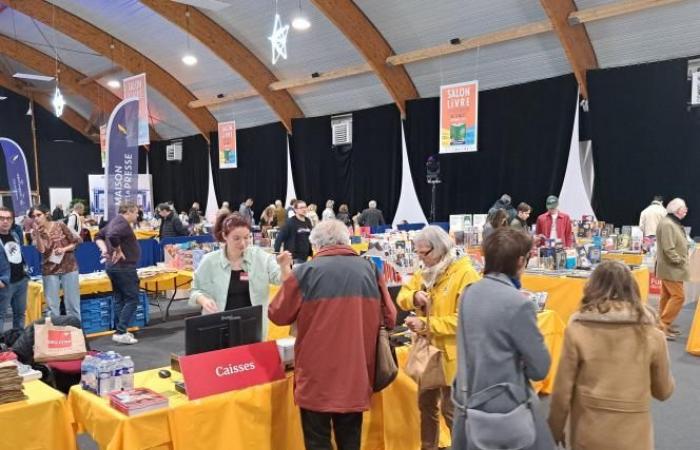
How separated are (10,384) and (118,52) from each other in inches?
566

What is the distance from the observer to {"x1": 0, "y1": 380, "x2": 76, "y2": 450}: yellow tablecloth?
2320mm

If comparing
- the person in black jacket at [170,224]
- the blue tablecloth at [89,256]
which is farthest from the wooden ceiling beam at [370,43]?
the blue tablecloth at [89,256]

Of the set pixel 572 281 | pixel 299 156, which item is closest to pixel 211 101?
pixel 299 156

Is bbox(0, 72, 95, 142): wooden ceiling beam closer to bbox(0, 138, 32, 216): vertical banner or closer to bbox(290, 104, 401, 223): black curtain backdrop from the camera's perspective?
bbox(0, 138, 32, 216): vertical banner

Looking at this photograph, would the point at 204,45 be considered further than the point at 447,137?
Yes

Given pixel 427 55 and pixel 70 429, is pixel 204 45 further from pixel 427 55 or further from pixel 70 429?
pixel 70 429

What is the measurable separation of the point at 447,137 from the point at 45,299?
737 centimetres

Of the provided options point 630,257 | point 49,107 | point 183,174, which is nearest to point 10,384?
point 630,257

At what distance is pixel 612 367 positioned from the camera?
6.54 feet

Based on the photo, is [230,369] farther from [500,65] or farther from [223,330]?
[500,65]

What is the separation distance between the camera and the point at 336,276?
2.25 meters

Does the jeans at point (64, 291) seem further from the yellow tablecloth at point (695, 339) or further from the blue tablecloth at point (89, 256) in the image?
the yellow tablecloth at point (695, 339)

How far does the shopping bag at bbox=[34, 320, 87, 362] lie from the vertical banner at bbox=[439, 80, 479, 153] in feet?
27.4

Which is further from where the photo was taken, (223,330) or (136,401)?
(223,330)
